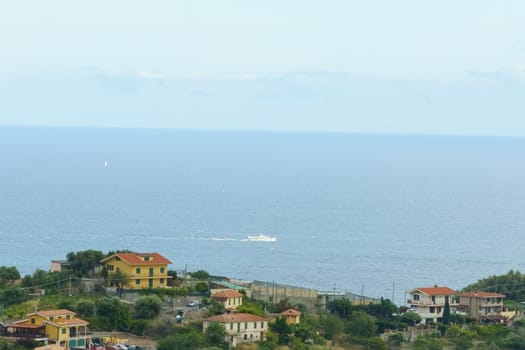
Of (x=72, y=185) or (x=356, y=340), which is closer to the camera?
(x=356, y=340)

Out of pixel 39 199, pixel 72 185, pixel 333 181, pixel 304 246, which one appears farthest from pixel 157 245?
pixel 333 181

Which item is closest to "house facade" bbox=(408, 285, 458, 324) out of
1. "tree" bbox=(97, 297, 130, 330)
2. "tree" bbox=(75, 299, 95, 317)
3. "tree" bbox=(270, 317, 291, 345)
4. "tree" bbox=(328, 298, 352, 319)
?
"tree" bbox=(328, 298, 352, 319)

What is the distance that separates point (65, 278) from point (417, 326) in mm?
16503

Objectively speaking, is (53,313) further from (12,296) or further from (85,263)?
(85,263)

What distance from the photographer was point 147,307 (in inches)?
2172

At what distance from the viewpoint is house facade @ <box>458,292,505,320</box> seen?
213 feet

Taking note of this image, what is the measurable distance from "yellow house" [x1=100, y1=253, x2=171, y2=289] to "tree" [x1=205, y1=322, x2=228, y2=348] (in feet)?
27.0

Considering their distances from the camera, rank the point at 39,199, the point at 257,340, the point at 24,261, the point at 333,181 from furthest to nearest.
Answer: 1. the point at 333,181
2. the point at 39,199
3. the point at 24,261
4. the point at 257,340

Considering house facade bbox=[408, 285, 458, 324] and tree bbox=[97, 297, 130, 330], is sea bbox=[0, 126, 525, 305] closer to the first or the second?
house facade bbox=[408, 285, 458, 324]

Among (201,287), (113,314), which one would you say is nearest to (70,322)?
(113,314)

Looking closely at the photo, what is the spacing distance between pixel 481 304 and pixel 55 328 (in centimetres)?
2351

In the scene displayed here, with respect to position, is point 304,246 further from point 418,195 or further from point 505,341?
point 418,195

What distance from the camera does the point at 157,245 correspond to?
107 m

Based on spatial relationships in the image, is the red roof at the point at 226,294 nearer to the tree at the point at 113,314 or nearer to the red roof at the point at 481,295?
the tree at the point at 113,314
